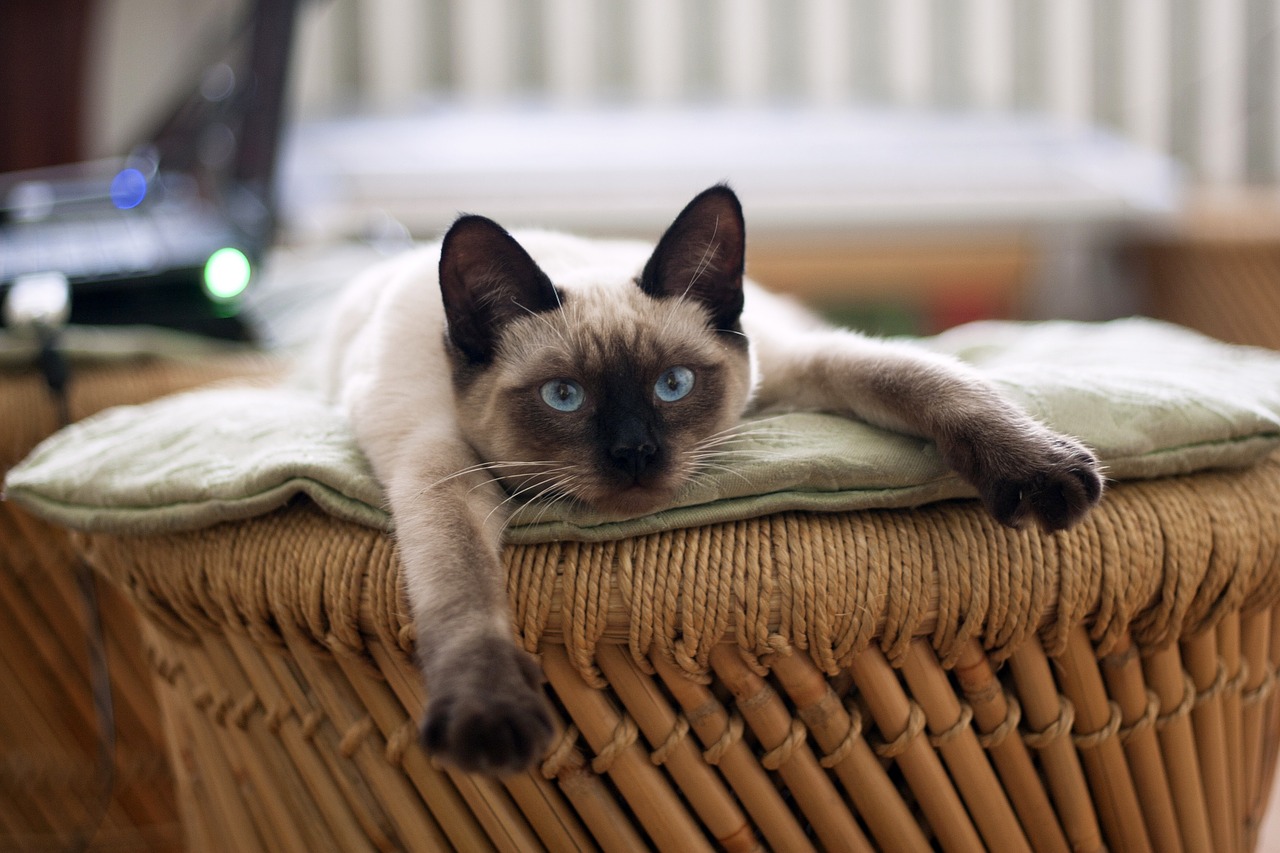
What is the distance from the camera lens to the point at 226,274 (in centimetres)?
162

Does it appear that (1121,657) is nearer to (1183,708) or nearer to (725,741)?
(1183,708)

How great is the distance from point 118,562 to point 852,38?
119 inches

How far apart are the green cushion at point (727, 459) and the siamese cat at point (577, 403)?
30 mm

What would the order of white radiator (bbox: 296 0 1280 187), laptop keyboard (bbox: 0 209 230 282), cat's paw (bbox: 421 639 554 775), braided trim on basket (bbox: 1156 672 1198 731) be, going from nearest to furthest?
cat's paw (bbox: 421 639 554 775) < braided trim on basket (bbox: 1156 672 1198 731) < laptop keyboard (bbox: 0 209 230 282) < white radiator (bbox: 296 0 1280 187)

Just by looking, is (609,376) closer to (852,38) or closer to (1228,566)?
(1228,566)

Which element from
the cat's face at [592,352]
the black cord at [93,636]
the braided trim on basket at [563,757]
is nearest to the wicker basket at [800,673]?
the braided trim on basket at [563,757]

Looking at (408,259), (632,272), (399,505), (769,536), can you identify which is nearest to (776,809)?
(769,536)

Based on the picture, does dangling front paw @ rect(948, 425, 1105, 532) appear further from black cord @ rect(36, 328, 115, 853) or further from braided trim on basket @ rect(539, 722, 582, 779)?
black cord @ rect(36, 328, 115, 853)

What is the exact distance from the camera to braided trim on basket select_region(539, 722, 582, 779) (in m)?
0.79

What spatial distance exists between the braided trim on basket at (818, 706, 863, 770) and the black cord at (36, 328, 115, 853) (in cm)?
97

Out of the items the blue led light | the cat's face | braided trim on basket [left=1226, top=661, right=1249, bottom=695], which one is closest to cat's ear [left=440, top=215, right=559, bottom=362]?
the cat's face

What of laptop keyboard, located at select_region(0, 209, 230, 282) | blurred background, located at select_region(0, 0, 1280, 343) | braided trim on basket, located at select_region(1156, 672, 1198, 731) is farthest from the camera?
blurred background, located at select_region(0, 0, 1280, 343)

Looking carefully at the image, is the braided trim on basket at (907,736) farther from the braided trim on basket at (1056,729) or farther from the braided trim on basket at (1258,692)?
the braided trim on basket at (1258,692)

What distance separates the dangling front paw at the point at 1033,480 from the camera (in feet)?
2.63
